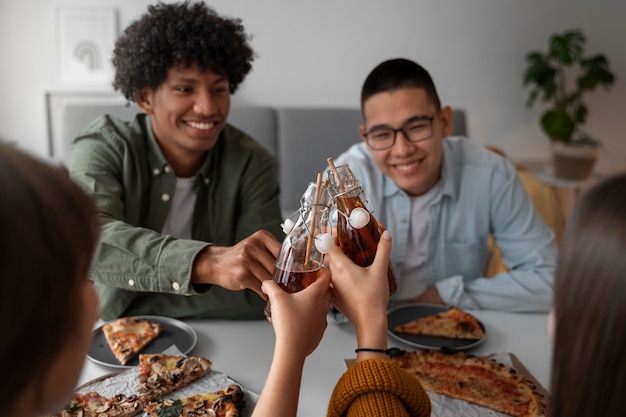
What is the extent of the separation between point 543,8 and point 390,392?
159 inches

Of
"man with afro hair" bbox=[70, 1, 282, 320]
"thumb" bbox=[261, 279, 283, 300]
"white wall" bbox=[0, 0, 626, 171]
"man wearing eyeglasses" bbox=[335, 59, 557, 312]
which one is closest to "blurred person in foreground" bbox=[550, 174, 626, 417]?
"thumb" bbox=[261, 279, 283, 300]

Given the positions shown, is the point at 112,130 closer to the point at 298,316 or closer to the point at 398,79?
the point at 398,79

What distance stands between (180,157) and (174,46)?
13.5 inches

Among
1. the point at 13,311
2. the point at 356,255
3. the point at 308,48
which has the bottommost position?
the point at 356,255

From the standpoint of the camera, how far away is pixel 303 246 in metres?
1.16

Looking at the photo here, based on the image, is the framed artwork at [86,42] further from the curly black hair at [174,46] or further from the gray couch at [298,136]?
the curly black hair at [174,46]

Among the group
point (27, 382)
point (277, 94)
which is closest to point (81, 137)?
point (27, 382)

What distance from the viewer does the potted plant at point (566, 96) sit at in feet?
13.6

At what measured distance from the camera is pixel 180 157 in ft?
6.53

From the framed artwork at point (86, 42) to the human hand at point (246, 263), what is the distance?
9.11 ft

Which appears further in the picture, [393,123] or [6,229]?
[393,123]

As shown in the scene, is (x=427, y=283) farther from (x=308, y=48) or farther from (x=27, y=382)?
(x=308, y=48)

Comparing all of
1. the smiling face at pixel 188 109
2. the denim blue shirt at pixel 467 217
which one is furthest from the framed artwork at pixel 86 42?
the denim blue shirt at pixel 467 217

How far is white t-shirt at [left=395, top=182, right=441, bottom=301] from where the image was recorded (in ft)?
6.64
